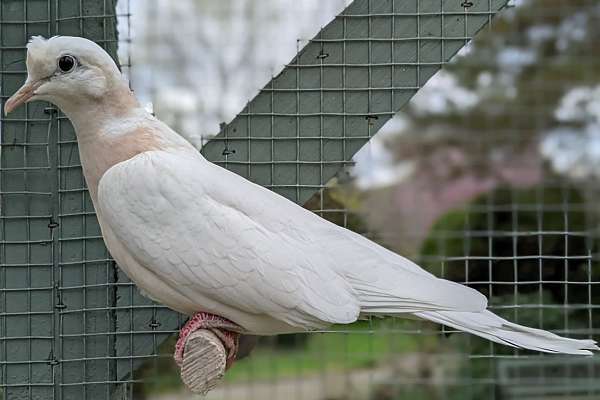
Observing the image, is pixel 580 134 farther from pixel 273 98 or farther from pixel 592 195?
pixel 273 98

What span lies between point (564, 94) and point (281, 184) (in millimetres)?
3045

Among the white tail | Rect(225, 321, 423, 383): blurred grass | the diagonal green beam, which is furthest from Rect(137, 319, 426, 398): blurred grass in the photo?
the white tail

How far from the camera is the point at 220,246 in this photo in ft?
4.95

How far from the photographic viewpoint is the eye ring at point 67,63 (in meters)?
1.55

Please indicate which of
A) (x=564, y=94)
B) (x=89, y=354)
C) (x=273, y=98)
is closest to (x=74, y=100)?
(x=273, y=98)

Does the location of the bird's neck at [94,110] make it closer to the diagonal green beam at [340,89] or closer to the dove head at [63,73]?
the dove head at [63,73]

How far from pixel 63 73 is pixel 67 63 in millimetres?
18

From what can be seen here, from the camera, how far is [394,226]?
12.5 ft

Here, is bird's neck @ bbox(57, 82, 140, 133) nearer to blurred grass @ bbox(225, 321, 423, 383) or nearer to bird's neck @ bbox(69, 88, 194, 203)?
bird's neck @ bbox(69, 88, 194, 203)

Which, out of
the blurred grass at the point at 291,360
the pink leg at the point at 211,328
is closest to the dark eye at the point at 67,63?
the pink leg at the point at 211,328

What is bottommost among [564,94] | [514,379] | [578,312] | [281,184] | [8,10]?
[514,379]

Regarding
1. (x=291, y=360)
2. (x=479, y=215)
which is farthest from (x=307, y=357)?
(x=479, y=215)

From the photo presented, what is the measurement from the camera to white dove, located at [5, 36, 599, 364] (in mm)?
1489

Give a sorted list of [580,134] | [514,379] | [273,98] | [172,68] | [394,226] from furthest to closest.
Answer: [580,134] < [394,226] < [514,379] < [172,68] < [273,98]
